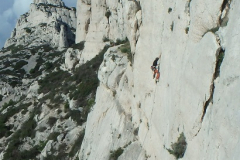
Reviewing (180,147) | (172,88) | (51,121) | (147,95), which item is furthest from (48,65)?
(180,147)

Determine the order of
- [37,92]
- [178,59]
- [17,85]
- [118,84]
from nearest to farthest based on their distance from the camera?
[178,59]
[118,84]
[37,92]
[17,85]

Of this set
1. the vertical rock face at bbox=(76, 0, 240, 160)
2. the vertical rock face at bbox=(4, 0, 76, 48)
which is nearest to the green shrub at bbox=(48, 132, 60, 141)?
the vertical rock face at bbox=(76, 0, 240, 160)

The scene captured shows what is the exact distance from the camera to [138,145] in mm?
21406

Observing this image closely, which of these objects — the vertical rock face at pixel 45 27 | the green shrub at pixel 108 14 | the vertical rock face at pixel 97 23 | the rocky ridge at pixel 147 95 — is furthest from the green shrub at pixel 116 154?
the vertical rock face at pixel 45 27

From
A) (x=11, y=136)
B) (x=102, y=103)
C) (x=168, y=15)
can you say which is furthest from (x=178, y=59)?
(x=11, y=136)

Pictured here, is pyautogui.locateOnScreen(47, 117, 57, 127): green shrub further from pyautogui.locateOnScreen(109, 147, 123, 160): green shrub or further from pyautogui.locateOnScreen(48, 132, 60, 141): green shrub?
pyautogui.locateOnScreen(109, 147, 123, 160): green shrub

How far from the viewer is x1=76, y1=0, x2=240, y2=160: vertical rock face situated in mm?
10211

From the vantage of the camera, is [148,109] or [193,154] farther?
[148,109]

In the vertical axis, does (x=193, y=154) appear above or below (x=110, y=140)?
above

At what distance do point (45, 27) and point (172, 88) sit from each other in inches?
3731

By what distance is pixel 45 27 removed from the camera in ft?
344

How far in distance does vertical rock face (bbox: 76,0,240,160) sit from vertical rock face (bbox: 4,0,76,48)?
216 feet

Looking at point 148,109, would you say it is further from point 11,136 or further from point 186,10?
point 11,136

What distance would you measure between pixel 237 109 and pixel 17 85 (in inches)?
2595
